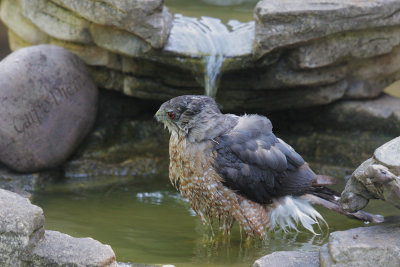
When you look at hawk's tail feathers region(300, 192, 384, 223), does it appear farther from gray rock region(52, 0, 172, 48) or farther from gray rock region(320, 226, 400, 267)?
gray rock region(52, 0, 172, 48)

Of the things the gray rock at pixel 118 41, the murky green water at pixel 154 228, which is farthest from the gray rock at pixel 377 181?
the gray rock at pixel 118 41

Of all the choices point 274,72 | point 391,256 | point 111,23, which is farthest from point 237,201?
point 111,23

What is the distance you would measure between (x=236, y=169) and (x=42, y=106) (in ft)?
7.62

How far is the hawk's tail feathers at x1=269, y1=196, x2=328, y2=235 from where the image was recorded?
4527mm

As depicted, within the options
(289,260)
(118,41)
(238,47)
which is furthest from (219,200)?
(118,41)

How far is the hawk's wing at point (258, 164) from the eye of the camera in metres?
4.21

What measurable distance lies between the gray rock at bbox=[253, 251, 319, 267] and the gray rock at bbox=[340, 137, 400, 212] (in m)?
0.39

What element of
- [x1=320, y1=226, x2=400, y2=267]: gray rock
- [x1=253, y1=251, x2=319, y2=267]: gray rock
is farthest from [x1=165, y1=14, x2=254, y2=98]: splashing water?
[x1=320, y1=226, x2=400, y2=267]: gray rock

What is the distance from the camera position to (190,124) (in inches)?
166

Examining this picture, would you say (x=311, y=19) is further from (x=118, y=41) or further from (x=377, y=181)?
(x=377, y=181)

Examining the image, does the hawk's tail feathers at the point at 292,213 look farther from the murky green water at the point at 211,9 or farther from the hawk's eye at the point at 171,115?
the murky green water at the point at 211,9

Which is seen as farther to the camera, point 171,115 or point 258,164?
point 258,164

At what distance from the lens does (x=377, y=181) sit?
308cm

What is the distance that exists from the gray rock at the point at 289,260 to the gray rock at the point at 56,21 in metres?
Result: 3.45
